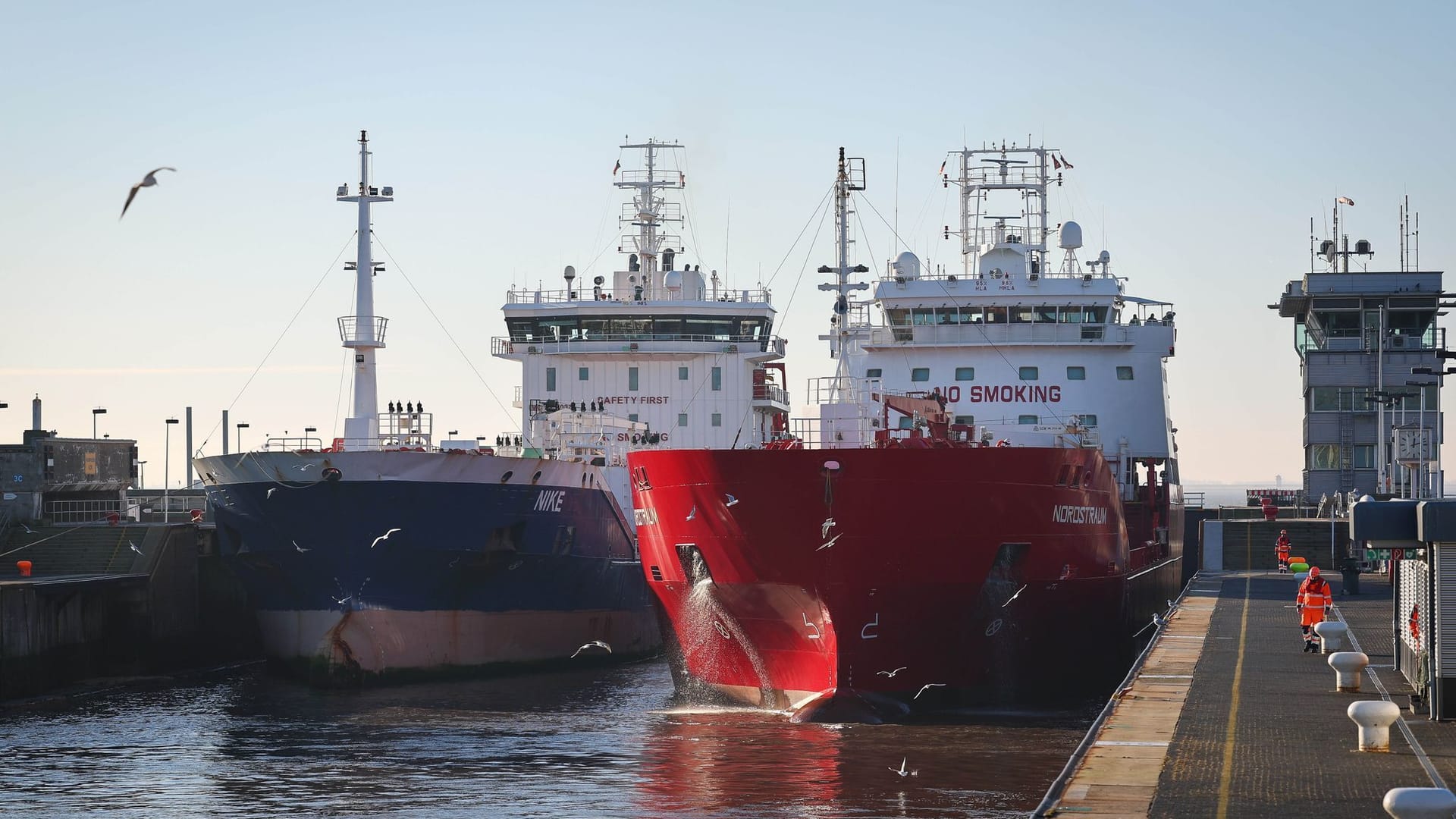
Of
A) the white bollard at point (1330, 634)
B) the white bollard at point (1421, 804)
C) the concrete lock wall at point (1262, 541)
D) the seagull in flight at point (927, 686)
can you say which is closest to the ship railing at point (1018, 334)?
the white bollard at point (1330, 634)

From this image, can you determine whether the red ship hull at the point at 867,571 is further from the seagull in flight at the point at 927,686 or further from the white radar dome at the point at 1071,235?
the white radar dome at the point at 1071,235

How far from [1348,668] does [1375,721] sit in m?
4.20

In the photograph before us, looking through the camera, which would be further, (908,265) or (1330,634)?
(908,265)

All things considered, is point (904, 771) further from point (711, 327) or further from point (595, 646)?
point (711, 327)

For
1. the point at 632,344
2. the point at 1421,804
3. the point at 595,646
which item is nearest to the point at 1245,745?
the point at 1421,804

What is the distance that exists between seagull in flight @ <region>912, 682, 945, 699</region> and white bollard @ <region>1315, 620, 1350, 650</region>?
4.98 meters

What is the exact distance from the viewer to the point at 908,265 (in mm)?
→ 37188

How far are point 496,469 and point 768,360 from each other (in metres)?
13.9

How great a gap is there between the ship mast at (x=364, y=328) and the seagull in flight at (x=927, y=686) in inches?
533

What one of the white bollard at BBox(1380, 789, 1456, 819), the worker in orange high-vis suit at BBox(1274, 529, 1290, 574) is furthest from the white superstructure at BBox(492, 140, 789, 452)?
the white bollard at BBox(1380, 789, 1456, 819)

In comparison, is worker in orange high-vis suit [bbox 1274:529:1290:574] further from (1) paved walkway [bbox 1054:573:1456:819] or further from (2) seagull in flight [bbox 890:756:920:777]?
(2) seagull in flight [bbox 890:756:920:777]

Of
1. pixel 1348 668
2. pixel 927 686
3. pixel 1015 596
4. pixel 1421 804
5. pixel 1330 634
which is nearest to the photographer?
pixel 1421 804

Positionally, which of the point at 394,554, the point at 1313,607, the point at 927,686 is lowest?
the point at 927,686

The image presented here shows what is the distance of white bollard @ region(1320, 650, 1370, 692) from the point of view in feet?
61.3
